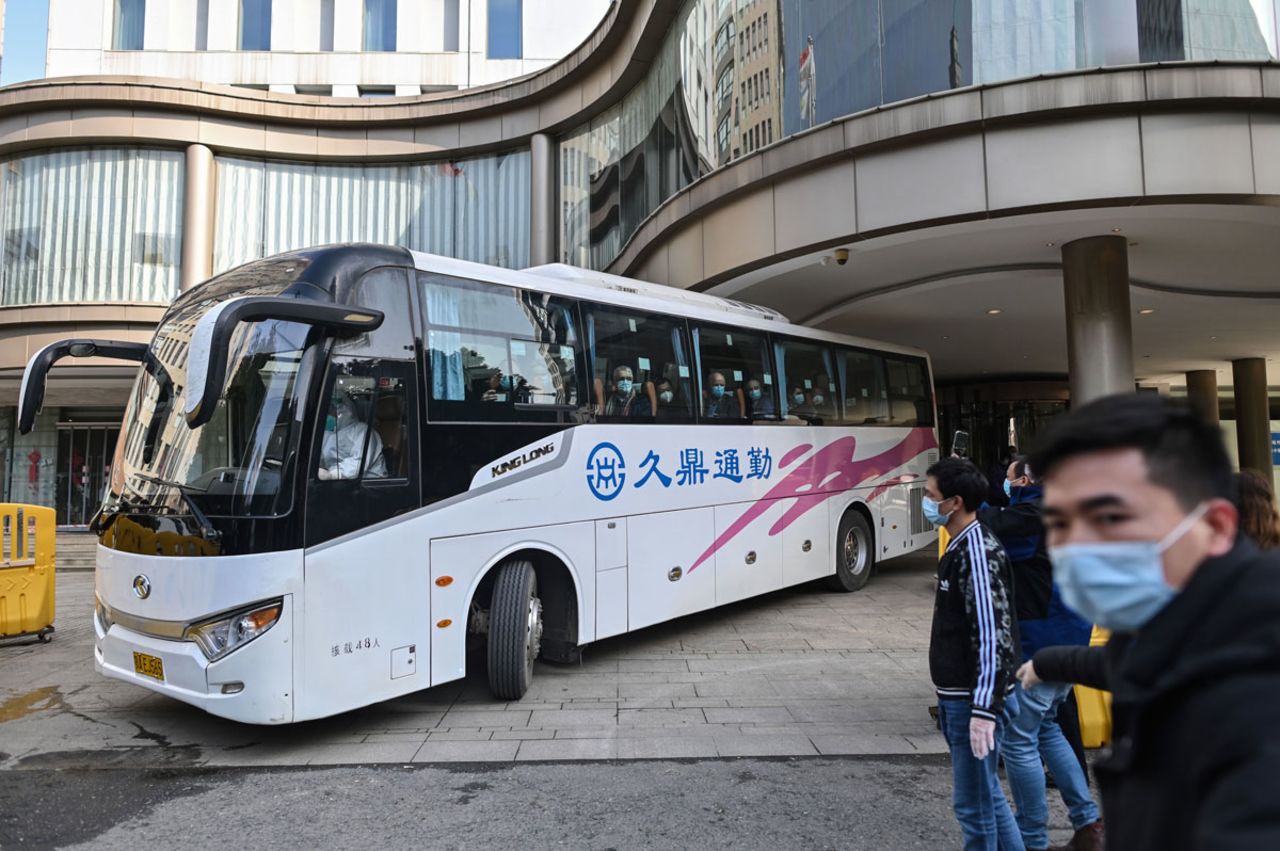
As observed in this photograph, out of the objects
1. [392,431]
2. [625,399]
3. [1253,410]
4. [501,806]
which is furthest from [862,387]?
[1253,410]

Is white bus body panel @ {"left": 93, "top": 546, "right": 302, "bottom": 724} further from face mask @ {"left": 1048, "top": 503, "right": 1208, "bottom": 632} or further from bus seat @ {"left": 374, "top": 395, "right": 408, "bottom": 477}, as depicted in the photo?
face mask @ {"left": 1048, "top": 503, "right": 1208, "bottom": 632}

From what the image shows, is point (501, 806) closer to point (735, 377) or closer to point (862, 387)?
point (735, 377)

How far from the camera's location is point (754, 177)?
10.6 meters

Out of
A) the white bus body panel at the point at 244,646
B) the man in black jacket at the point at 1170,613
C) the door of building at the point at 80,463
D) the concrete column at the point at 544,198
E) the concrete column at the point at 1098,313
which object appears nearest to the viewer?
the man in black jacket at the point at 1170,613

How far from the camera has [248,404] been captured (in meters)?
5.30

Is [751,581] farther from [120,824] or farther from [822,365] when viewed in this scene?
[120,824]

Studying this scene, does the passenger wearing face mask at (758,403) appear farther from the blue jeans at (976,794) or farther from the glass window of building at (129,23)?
the glass window of building at (129,23)

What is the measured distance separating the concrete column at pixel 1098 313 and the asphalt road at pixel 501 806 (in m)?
6.47

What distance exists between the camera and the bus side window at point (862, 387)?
36.0ft

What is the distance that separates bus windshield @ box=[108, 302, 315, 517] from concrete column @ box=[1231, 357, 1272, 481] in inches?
983

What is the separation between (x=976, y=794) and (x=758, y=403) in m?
6.30

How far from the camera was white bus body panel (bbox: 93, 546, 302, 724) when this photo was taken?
5.05 m

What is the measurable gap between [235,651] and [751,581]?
5562 mm

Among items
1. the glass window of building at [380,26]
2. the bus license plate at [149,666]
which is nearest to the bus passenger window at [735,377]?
the bus license plate at [149,666]
